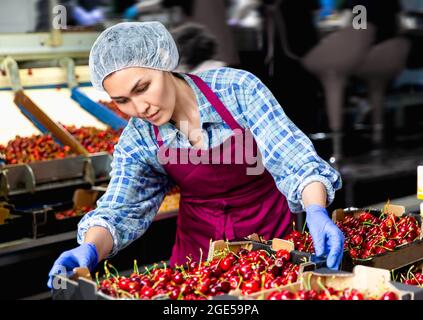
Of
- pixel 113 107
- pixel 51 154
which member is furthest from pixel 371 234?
pixel 113 107

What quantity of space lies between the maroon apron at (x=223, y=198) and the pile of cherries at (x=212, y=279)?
0.64 m

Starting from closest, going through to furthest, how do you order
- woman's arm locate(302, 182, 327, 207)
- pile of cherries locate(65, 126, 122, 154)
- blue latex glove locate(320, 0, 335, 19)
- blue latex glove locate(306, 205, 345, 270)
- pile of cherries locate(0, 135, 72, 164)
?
blue latex glove locate(306, 205, 345, 270)
woman's arm locate(302, 182, 327, 207)
pile of cherries locate(0, 135, 72, 164)
pile of cherries locate(65, 126, 122, 154)
blue latex glove locate(320, 0, 335, 19)

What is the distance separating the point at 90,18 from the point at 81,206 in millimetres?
1678

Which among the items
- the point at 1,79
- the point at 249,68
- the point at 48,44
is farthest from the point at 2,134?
the point at 249,68

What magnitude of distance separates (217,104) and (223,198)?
450mm

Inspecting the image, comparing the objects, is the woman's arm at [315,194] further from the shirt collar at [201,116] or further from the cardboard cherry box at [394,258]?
the shirt collar at [201,116]

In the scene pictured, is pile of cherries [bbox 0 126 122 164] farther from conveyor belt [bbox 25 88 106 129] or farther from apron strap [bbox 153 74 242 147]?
apron strap [bbox 153 74 242 147]

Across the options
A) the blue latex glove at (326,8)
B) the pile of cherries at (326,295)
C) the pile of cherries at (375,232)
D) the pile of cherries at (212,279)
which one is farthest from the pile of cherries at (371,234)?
the blue latex glove at (326,8)

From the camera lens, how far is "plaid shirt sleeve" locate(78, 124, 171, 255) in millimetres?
2586

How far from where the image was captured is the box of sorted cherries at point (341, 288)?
1.83 metres

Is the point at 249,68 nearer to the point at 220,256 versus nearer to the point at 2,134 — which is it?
the point at 2,134

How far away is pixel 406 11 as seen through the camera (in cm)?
950

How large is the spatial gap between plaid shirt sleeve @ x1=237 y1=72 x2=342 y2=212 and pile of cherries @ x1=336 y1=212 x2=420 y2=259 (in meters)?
0.20

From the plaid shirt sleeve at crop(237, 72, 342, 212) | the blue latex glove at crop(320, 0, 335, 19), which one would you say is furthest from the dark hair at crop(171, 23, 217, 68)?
the plaid shirt sleeve at crop(237, 72, 342, 212)
